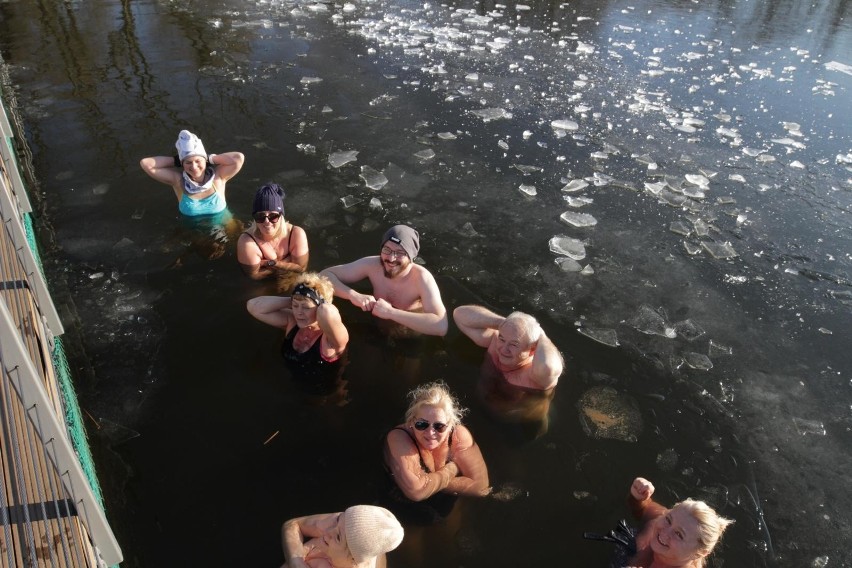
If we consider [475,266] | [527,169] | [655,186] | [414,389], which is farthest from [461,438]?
[655,186]

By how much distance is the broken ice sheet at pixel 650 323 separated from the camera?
4734 mm

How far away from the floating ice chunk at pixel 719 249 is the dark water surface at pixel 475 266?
2 cm

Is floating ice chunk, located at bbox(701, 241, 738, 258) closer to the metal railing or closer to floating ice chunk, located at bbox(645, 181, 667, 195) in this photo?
floating ice chunk, located at bbox(645, 181, 667, 195)

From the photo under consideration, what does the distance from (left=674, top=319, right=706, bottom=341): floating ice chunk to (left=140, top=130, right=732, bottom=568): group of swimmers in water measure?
1.19 meters

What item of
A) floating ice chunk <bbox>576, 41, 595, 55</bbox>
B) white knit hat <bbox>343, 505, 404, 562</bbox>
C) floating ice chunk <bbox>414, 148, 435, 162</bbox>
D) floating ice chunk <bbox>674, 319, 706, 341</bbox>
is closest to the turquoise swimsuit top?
floating ice chunk <bbox>414, 148, 435, 162</bbox>

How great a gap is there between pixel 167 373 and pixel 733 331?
13.7 feet

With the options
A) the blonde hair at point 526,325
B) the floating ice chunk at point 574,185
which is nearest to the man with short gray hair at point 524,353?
the blonde hair at point 526,325

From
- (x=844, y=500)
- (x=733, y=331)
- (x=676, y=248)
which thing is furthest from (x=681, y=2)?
(x=844, y=500)

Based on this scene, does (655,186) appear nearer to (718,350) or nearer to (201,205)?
(718,350)

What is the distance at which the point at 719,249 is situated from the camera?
5.68 metres

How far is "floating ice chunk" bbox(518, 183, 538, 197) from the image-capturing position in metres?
6.52

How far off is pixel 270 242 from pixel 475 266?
5.75 ft

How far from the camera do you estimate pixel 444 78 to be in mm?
9352

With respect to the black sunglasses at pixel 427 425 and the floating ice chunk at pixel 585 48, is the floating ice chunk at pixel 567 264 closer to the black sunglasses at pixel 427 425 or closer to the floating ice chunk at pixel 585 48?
the black sunglasses at pixel 427 425
